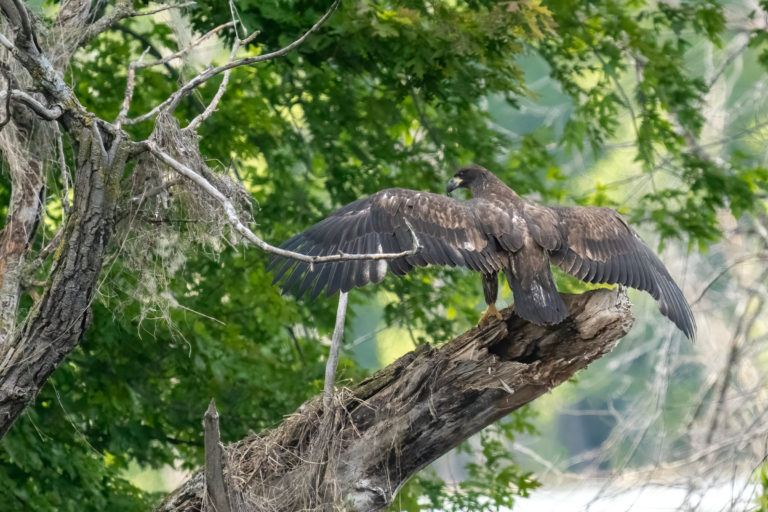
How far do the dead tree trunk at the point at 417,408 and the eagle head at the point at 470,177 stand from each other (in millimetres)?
1358

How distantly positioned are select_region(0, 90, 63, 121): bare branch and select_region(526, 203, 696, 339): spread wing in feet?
7.82

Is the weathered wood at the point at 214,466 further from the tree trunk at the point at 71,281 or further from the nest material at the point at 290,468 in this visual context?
the tree trunk at the point at 71,281

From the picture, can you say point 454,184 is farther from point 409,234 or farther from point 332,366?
point 332,366

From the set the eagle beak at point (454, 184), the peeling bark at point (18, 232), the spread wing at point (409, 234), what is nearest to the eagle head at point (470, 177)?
the eagle beak at point (454, 184)

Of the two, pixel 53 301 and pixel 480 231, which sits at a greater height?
pixel 53 301

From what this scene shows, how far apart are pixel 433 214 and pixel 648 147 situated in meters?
3.50

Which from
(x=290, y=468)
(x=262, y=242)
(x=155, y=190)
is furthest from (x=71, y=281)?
(x=290, y=468)

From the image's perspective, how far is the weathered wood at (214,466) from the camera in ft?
10.1

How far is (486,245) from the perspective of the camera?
387 cm

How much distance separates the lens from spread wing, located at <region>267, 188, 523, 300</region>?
12.2ft

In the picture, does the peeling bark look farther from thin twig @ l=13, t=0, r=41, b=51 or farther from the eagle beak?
the eagle beak

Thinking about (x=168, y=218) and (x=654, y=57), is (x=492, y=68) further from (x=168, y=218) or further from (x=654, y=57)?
(x=168, y=218)

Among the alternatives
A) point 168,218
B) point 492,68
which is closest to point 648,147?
point 492,68

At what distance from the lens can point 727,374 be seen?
7.61m
